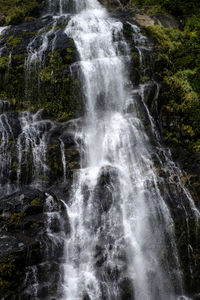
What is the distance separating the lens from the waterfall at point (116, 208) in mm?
8125

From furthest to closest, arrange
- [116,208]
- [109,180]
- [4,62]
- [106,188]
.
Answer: [4,62]
[109,180]
[106,188]
[116,208]

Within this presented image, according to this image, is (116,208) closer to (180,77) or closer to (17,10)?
(180,77)

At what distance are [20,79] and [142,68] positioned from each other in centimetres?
604

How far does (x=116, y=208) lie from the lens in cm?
952

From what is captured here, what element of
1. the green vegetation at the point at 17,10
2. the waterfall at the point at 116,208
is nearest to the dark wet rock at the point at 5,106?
the waterfall at the point at 116,208

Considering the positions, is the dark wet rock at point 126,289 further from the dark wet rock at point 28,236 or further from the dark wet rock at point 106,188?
the dark wet rock at point 106,188

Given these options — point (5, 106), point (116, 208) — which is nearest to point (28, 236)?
point (116, 208)

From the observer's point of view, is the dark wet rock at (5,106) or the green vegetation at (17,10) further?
the green vegetation at (17,10)

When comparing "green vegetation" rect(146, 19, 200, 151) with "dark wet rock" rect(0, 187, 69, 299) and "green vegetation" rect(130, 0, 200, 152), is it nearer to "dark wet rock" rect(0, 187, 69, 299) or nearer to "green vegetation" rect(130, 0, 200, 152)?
"green vegetation" rect(130, 0, 200, 152)

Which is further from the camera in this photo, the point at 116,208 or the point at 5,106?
the point at 5,106

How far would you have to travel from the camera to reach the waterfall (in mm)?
8125

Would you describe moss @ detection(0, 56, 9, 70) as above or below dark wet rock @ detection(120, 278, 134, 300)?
above

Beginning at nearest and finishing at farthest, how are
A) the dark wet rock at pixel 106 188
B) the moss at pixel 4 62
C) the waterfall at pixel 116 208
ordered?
the waterfall at pixel 116 208 → the dark wet rock at pixel 106 188 → the moss at pixel 4 62

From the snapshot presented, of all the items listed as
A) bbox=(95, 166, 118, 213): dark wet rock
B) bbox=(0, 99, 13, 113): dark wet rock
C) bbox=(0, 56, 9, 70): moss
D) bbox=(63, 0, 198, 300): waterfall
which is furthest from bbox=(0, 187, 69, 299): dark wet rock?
bbox=(0, 56, 9, 70): moss
